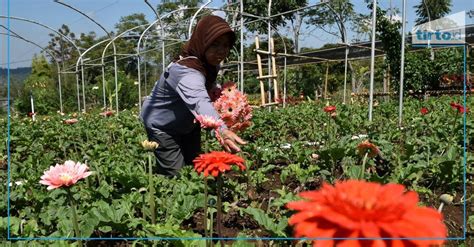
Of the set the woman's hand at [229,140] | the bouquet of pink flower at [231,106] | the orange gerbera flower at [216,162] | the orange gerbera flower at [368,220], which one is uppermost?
the bouquet of pink flower at [231,106]

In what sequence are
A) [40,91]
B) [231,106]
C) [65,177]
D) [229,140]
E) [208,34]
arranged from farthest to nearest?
1. [40,91]
2. [231,106]
3. [208,34]
4. [229,140]
5. [65,177]

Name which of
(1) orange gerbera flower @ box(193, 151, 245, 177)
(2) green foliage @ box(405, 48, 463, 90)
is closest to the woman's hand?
(1) orange gerbera flower @ box(193, 151, 245, 177)

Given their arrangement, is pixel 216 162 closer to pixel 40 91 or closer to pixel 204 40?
pixel 204 40

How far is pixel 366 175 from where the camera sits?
2.28 metres

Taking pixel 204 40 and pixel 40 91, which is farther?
pixel 40 91

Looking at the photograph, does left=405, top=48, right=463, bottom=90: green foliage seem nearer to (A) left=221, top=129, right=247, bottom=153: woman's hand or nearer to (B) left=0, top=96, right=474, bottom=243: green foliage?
(B) left=0, top=96, right=474, bottom=243: green foliage

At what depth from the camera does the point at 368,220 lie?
43cm

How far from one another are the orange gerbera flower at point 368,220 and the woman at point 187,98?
1.12 m

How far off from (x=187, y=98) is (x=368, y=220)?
66.3 inches

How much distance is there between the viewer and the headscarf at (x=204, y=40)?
2105 millimetres

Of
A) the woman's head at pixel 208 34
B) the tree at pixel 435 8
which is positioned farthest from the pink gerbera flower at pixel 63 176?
the tree at pixel 435 8

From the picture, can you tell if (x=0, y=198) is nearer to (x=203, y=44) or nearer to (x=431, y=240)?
(x=203, y=44)

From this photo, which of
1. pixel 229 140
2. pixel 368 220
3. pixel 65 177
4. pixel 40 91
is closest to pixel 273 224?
pixel 229 140

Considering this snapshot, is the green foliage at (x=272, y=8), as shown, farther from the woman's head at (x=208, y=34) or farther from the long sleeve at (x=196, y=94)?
the long sleeve at (x=196, y=94)
